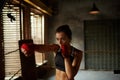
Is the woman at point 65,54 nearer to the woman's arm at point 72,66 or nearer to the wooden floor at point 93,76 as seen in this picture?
the woman's arm at point 72,66

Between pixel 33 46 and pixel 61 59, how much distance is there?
0.33 metres

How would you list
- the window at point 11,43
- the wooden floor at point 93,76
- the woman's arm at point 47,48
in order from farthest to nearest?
the wooden floor at point 93,76 < the window at point 11,43 < the woman's arm at point 47,48

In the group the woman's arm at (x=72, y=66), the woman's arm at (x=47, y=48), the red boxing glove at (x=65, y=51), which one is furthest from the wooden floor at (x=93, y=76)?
the red boxing glove at (x=65, y=51)

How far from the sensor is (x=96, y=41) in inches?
320

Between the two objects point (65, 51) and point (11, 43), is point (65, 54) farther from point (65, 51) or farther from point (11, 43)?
point (11, 43)

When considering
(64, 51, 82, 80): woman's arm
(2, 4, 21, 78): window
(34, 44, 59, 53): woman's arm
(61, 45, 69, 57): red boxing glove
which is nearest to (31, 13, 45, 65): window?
(2, 4, 21, 78): window

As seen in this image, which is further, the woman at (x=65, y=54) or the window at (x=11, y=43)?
the window at (x=11, y=43)

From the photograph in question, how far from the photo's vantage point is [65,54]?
2105 mm

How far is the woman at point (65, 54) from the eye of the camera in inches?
85.1

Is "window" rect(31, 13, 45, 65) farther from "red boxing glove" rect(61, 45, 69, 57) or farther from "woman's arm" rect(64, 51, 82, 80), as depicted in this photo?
"red boxing glove" rect(61, 45, 69, 57)

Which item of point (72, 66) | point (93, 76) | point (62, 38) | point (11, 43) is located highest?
point (62, 38)

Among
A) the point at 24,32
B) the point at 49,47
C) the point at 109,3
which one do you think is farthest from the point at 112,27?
the point at 49,47

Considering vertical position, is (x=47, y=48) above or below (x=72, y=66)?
above

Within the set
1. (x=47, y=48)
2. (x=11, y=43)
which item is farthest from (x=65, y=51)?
(x=11, y=43)
